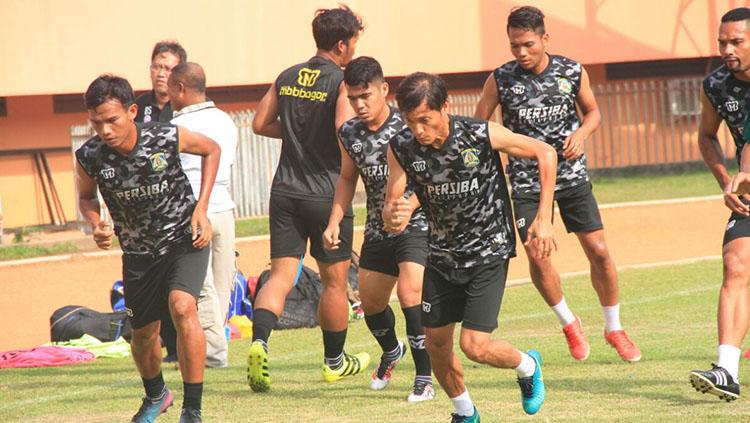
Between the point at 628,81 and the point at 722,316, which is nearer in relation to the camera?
the point at 722,316

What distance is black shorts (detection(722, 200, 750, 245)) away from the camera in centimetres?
795

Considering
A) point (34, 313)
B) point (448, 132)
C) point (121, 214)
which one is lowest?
point (34, 313)

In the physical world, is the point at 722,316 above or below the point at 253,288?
above

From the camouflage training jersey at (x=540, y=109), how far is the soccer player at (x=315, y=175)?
1173 mm

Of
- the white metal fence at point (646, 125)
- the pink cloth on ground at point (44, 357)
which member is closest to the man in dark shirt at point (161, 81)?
the pink cloth on ground at point (44, 357)

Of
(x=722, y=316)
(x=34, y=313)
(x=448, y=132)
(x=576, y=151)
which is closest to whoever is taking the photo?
(x=448, y=132)

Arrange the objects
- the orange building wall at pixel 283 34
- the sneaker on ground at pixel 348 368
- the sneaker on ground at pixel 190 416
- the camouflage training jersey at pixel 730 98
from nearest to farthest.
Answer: the sneaker on ground at pixel 190 416, the camouflage training jersey at pixel 730 98, the sneaker on ground at pixel 348 368, the orange building wall at pixel 283 34

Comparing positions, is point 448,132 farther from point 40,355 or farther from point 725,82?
point 40,355

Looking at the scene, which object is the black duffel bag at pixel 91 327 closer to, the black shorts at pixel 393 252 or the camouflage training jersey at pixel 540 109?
the black shorts at pixel 393 252

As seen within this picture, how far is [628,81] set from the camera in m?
29.7

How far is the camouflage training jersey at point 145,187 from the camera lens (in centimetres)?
788

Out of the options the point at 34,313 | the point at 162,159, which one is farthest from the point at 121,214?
the point at 34,313

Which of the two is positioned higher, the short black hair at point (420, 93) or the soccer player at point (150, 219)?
the short black hair at point (420, 93)

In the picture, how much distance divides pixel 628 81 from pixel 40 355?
66.6ft
